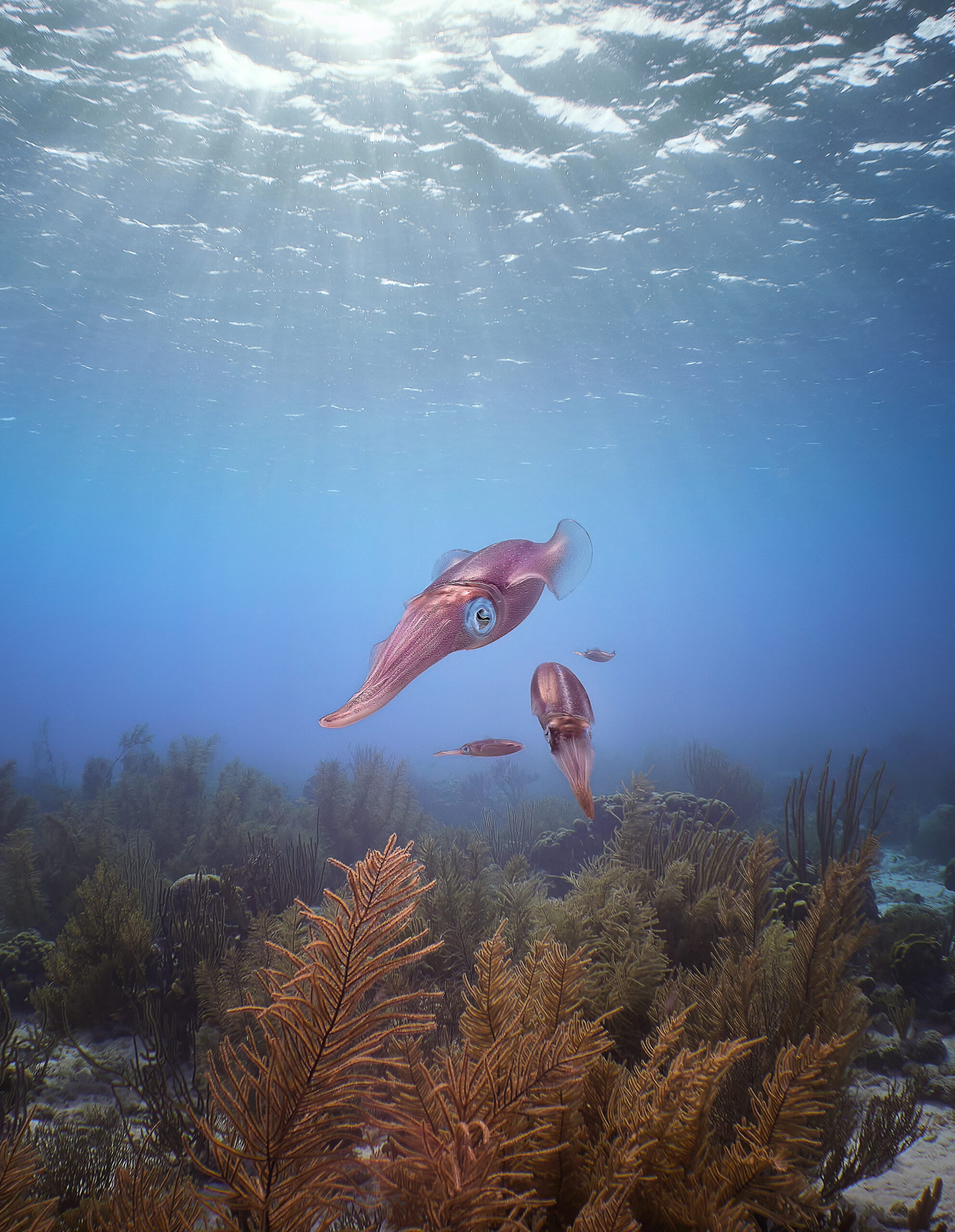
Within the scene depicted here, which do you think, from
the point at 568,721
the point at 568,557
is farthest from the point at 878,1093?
the point at 568,557

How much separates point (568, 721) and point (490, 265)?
66.9 ft

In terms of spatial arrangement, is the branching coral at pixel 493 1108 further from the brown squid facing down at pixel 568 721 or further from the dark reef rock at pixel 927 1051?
the dark reef rock at pixel 927 1051

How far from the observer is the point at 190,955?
5.25 meters

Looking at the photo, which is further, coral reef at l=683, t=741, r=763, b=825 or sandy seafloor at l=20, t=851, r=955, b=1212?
coral reef at l=683, t=741, r=763, b=825

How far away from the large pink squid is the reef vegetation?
38 centimetres

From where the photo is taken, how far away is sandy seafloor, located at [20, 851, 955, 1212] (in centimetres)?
292

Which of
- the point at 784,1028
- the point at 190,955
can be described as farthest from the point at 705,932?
the point at 190,955

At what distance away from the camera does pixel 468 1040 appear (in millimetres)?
1710

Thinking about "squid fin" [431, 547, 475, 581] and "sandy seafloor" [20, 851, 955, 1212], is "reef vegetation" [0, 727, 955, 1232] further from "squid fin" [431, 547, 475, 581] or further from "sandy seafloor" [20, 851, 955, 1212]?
"squid fin" [431, 547, 475, 581]

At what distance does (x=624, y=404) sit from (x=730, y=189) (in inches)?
528

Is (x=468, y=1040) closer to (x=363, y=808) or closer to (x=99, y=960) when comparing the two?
(x=99, y=960)

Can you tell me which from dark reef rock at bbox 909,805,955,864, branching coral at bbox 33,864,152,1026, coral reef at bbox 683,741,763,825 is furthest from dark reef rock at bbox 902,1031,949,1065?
dark reef rock at bbox 909,805,955,864

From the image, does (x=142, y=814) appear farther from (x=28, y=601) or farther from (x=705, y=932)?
(x=28, y=601)

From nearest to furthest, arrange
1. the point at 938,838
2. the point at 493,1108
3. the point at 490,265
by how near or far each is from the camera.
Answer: the point at 493,1108 → the point at 938,838 → the point at 490,265
